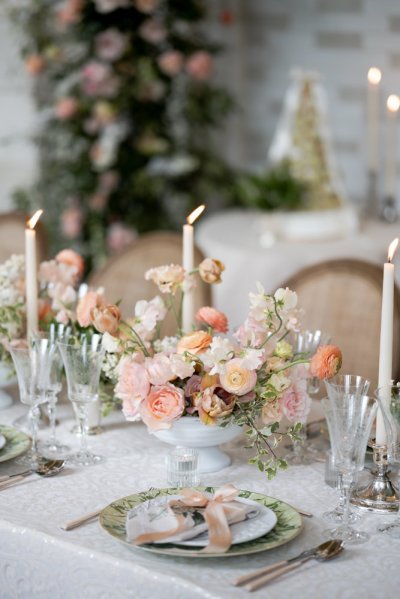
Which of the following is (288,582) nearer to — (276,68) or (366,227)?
(366,227)

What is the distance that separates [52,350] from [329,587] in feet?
2.23

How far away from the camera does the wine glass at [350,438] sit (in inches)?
58.2

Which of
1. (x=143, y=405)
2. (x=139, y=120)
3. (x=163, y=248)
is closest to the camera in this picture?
(x=143, y=405)

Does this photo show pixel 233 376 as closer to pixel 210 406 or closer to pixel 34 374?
pixel 210 406

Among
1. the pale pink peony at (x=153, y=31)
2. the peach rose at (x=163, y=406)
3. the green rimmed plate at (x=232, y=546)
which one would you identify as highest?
the pale pink peony at (x=153, y=31)

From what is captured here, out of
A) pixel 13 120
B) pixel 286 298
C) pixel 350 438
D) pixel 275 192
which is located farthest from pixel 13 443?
pixel 13 120

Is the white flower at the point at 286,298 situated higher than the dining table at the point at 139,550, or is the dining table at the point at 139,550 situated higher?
the white flower at the point at 286,298

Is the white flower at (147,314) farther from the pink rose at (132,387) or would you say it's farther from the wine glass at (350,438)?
the wine glass at (350,438)

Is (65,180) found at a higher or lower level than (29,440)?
higher

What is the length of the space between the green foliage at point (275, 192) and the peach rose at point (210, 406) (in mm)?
2148

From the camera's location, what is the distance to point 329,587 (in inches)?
51.5

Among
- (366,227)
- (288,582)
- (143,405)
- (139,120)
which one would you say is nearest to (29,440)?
(143,405)

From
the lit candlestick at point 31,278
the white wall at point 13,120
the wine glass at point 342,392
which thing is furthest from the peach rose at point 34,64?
the wine glass at point 342,392

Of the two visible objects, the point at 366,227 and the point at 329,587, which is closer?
the point at 329,587
